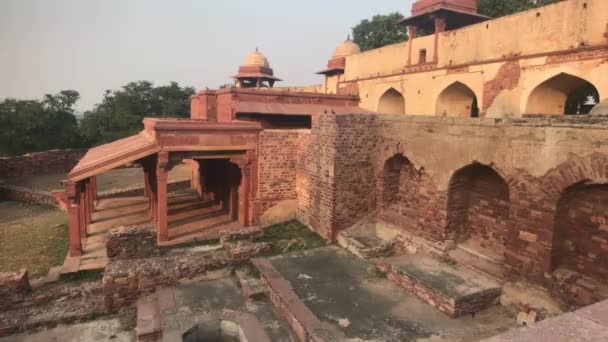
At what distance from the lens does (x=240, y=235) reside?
9539mm

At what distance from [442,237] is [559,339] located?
20.3ft

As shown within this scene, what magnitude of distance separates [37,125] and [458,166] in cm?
2930

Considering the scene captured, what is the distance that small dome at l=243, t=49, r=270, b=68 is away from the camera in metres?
30.3

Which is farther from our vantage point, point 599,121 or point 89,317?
point 89,317

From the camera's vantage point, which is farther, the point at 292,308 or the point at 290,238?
the point at 290,238

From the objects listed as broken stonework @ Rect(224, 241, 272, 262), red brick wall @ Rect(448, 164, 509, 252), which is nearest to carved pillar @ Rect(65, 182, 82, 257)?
broken stonework @ Rect(224, 241, 272, 262)

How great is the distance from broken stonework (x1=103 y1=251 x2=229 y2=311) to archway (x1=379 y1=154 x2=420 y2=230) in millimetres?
4020

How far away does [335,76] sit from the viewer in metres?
28.5

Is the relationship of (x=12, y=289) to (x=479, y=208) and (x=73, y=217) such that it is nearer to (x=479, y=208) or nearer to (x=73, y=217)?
(x=73, y=217)

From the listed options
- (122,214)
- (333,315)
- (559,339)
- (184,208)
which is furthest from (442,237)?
(122,214)

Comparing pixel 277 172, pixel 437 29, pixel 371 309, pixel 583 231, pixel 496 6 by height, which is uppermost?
pixel 496 6

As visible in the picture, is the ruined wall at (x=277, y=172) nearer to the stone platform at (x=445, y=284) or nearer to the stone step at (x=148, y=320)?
the stone platform at (x=445, y=284)

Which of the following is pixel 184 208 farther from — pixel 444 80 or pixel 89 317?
pixel 444 80

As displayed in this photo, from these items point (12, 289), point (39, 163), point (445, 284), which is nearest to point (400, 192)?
point (445, 284)
